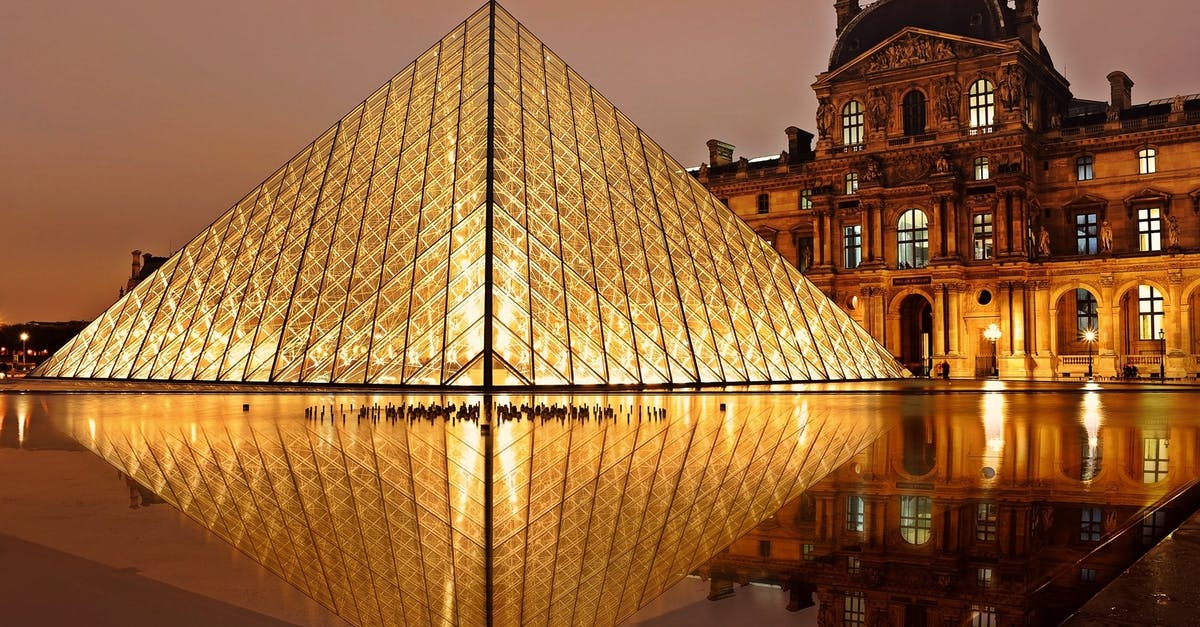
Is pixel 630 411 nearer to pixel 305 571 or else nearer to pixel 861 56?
pixel 305 571

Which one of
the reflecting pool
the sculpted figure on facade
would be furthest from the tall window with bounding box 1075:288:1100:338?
the reflecting pool

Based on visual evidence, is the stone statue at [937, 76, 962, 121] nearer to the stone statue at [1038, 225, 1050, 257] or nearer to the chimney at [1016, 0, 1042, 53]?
the chimney at [1016, 0, 1042, 53]

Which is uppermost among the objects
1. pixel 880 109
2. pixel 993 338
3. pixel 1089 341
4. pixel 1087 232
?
pixel 880 109

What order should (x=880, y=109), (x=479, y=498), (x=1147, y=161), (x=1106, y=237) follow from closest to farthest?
(x=479, y=498)
(x=1106, y=237)
(x=1147, y=161)
(x=880, y=109)

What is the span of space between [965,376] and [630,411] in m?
32.6

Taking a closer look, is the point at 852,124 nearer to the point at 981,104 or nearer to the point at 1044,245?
the point at 981,104

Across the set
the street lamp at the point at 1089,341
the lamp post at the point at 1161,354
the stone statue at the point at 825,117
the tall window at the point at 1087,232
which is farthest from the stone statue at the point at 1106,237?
the stone statue at the point at 825,117

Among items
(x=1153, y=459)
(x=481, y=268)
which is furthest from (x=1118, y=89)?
(x=1153, y=459)

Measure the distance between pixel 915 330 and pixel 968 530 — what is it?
46803mm

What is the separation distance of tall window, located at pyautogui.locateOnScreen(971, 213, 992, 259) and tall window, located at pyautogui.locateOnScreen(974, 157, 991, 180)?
1670 mm

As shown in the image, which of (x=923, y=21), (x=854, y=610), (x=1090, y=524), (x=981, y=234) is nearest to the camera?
(x=854, y=610)

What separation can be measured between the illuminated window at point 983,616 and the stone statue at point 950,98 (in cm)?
A: 4535

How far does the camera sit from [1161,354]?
4391 cm

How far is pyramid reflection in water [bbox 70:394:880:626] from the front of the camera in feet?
17.9
